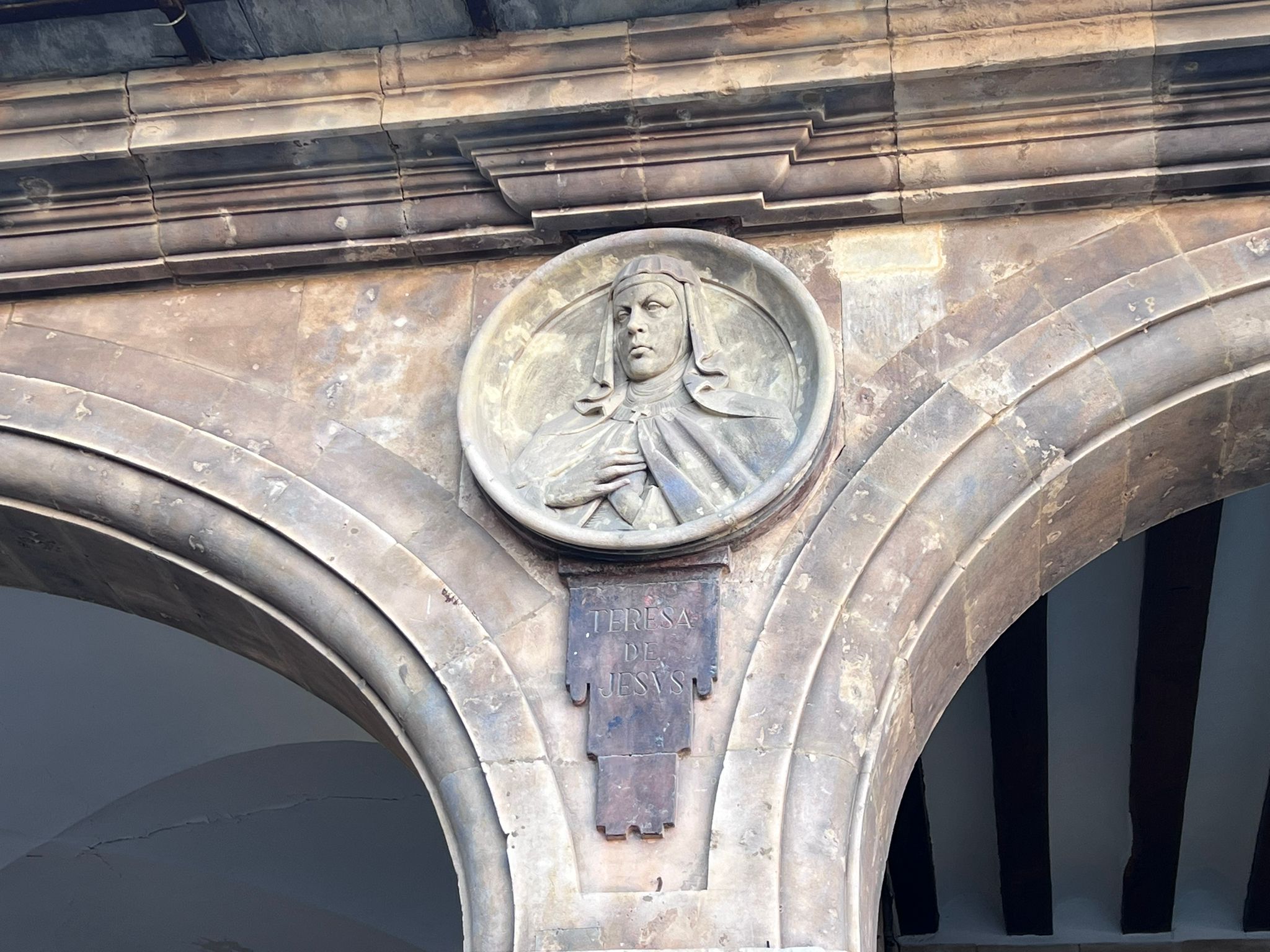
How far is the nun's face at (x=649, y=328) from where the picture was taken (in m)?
4.76

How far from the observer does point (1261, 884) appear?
8391mm

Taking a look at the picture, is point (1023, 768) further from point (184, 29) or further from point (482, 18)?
point (184, 29)

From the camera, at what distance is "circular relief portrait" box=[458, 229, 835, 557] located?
14.6 feet

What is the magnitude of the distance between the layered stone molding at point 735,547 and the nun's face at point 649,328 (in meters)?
0.39

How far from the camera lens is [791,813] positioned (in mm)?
3971

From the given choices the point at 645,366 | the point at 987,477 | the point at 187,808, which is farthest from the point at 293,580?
the point at 187,808

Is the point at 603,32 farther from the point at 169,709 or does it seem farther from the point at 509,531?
the point at 169,709

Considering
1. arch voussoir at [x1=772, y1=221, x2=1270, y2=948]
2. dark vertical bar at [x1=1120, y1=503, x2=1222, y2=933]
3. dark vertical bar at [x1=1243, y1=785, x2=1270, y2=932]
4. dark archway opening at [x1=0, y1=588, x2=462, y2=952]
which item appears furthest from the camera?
dark vertical bar at [x1=1243, y1=785, x2=1270, y2=932]

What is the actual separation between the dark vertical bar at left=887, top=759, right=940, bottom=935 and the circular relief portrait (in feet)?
11.0

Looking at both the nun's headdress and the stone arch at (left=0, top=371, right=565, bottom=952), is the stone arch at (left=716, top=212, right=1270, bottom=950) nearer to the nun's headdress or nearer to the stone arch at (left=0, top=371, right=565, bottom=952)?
the nun's headdress

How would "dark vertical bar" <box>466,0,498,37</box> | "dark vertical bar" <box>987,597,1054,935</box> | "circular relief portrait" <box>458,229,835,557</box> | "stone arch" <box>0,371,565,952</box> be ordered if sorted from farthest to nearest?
"dark vertical bar" <box>987,597,1054,935</box> < "dark vertical bar" <box>466,0,498,37</box> < "circular relief portrait" <box>458,229,835,557</box> < "stone arch" <box>0,371,565,952</box>

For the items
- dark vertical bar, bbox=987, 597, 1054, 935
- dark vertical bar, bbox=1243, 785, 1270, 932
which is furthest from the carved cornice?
dark vertical bar, bbox=1243, 785, 1270, 932

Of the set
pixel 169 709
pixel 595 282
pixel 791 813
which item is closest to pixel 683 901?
pixel 791 813

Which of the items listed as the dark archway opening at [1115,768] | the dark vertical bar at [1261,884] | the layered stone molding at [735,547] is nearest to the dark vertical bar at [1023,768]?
the dark archway opening at [1115,768]
